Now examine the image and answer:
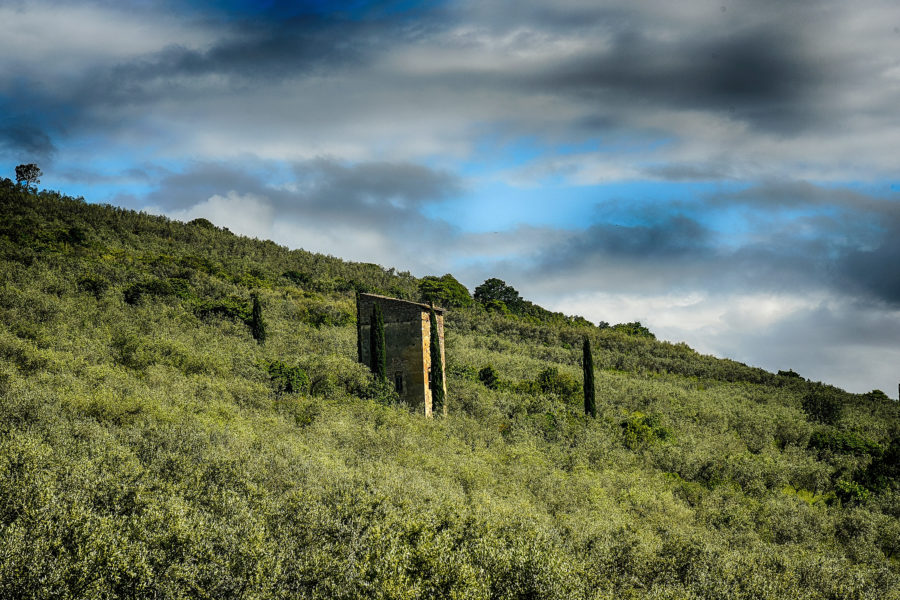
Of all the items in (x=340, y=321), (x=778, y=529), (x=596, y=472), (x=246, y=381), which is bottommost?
(x=778, y=529)

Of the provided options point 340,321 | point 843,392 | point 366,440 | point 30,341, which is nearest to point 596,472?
point 366,440

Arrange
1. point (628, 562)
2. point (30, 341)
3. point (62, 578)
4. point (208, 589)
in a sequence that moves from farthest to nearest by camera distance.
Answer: point (30, 341) < point (628, 562) < point (208, 589) < point (62, 578)

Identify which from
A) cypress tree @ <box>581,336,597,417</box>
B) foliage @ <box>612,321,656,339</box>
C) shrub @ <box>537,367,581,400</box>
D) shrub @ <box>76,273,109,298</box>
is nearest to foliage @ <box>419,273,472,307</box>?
foliage @ <box>612,321,656,339</box>

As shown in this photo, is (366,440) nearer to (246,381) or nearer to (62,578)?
(246,381)

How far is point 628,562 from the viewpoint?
17250mm

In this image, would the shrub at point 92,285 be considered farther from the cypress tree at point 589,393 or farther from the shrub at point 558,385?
the cypress tree at point 589,393

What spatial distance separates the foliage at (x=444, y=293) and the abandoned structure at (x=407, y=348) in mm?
51775

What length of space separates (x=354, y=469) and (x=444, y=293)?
74.3 m

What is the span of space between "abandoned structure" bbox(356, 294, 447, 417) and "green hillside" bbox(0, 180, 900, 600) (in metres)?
2.28

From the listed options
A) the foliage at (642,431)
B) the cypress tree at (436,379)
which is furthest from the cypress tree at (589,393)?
the cypress tree at (436,379)

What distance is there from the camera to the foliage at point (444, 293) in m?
94.4

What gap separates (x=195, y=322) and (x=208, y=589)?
35.2 meters

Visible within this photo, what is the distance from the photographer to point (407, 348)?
3816 cm

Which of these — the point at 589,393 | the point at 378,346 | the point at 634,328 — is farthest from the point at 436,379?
the point at 634,328
